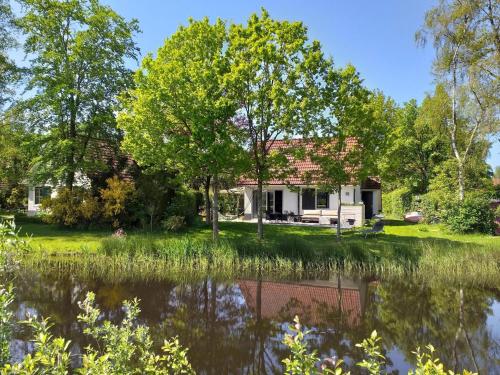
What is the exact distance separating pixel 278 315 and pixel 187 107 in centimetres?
864

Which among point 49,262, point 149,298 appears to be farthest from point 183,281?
point 49,262

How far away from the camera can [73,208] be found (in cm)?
2012

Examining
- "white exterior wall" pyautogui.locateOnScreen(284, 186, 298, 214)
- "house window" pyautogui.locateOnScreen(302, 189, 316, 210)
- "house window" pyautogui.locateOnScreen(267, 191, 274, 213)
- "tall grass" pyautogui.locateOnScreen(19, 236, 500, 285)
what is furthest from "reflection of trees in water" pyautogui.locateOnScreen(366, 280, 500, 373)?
"house window" pyautogui.locateOnScreen(267, 191, 274, 213)

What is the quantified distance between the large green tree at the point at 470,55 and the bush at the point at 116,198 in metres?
17.2

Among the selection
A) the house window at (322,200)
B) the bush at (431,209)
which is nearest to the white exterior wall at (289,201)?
the house window at (322,200)

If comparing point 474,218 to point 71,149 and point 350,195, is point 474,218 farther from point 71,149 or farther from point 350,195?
point 71,149

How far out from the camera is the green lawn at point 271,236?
15259 mm

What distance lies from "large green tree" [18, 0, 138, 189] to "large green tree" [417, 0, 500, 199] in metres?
17.3

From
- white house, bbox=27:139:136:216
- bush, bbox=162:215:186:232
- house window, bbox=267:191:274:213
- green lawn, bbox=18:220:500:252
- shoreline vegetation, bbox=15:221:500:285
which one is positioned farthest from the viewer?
house window, bbox=267:191:274:213

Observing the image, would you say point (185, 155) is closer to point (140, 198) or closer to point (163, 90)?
point (163, 90)

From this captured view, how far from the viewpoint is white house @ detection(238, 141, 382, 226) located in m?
24.0

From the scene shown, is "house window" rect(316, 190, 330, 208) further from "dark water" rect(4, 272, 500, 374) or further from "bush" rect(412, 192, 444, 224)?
"dark water" rect(4, 272, 500, 374)

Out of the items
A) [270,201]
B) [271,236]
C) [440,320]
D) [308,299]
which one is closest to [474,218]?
[271,236]

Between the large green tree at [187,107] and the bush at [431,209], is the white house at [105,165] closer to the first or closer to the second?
the large green tree at [187,107]
